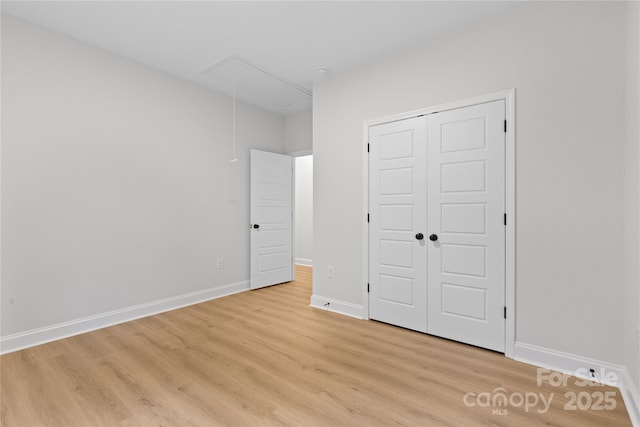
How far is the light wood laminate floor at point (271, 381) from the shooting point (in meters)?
1.67

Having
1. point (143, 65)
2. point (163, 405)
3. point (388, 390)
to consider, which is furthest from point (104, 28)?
point (388, 390)

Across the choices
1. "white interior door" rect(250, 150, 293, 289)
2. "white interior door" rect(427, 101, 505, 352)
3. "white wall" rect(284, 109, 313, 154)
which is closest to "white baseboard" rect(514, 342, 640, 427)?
"white interior door" rect(427, 101, 505, 352)

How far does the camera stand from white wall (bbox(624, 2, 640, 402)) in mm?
1708

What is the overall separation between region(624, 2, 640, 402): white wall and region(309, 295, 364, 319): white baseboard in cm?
208

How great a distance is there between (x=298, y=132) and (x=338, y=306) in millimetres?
3010

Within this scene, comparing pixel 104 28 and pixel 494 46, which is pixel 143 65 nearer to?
pixel 104 28

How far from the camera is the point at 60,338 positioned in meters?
2.70

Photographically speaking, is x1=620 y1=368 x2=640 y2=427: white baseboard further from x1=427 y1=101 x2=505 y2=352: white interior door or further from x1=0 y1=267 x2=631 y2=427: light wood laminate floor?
x1=427 y1=101 x2=505 y2=352: white interior door

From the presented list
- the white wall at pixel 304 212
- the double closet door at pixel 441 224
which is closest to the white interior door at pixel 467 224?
the double closet door at pixel 441 224

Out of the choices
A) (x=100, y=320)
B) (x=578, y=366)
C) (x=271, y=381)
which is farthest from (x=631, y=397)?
(x=100, y=320)

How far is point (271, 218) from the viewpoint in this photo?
4703mm

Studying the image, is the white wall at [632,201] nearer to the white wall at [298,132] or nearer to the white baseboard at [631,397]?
the white baseboard at [631,397]

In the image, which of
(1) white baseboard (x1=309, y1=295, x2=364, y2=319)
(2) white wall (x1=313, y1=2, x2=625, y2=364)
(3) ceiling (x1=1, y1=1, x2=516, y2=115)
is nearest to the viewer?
(2) white wall (x1=313, y1=2, x2=625, y2=364)

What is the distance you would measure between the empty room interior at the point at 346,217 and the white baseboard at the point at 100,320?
0.07 feet
